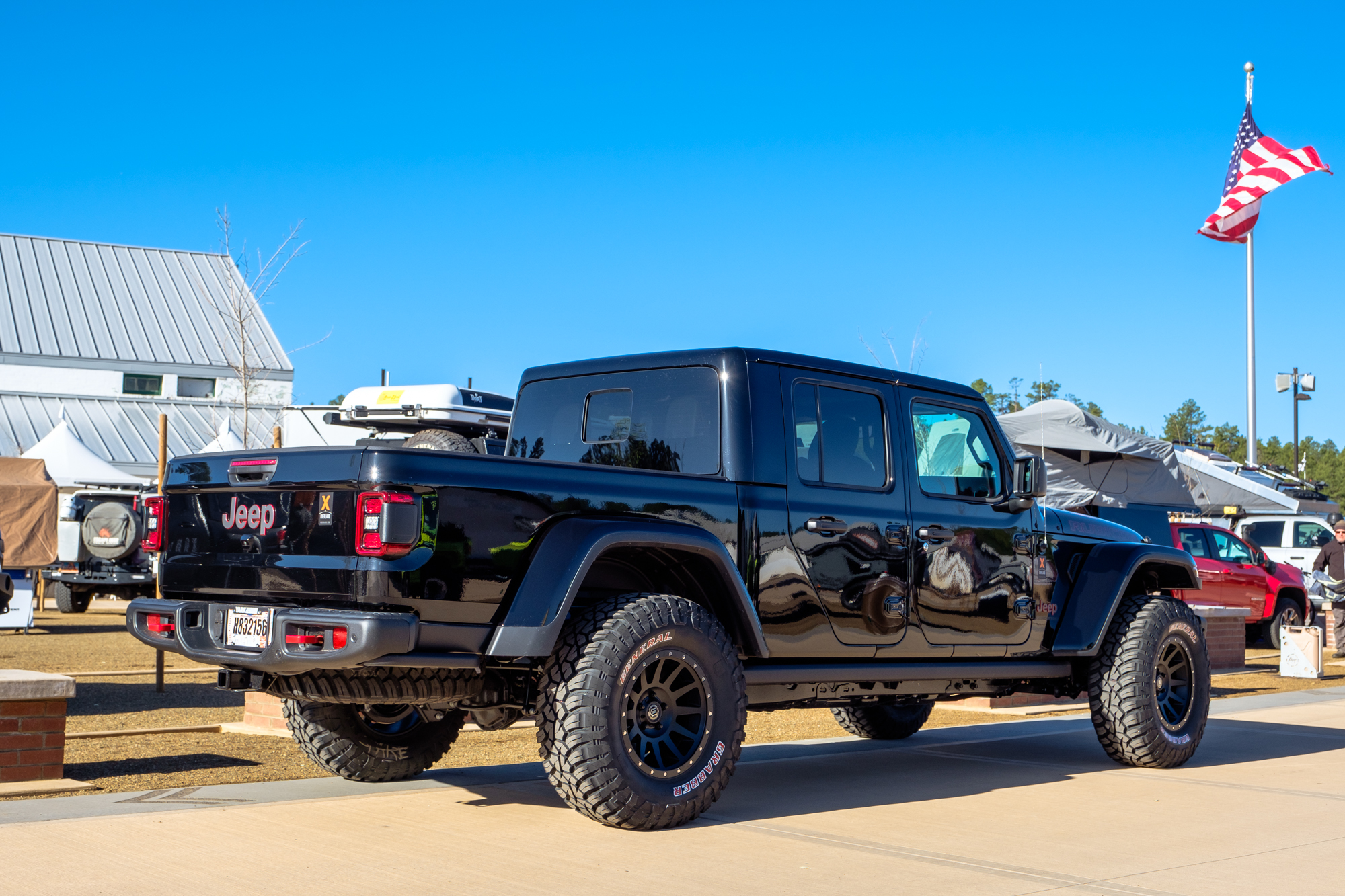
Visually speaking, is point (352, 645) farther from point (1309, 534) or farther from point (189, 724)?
point (1309, 534)

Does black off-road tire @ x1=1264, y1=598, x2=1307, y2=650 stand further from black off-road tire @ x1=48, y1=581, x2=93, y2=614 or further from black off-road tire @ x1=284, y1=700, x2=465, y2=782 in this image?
black off-road tire @ x1=48, y1=581, x2=93, y2=614

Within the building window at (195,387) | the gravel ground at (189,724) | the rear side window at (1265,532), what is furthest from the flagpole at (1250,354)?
the building window at (195,387)

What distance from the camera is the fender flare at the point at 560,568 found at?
5160 millimetres

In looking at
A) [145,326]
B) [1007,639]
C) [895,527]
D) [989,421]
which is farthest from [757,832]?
[145,326]

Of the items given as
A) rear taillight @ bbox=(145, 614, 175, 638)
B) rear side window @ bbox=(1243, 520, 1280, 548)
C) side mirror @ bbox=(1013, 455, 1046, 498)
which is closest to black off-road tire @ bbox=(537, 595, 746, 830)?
rear taillight @ bbox=(145, 614, 175, 638)

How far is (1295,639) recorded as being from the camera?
1498cm

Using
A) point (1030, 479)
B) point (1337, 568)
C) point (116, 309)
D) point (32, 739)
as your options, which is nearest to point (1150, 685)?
point (1030, 479)

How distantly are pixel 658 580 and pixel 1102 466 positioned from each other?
14.7 meters

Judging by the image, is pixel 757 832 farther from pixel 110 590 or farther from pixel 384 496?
pixel 110 590

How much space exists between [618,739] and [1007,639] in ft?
9.07

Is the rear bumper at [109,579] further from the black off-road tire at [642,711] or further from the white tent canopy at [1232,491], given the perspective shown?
the white tent canopy at [1232,491]

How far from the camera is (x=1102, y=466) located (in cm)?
1941

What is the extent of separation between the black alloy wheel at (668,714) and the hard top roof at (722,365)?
4.74 feet

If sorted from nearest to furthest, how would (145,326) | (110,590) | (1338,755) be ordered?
1. (1338,755)
2. (110,590)
3. (145,326)
